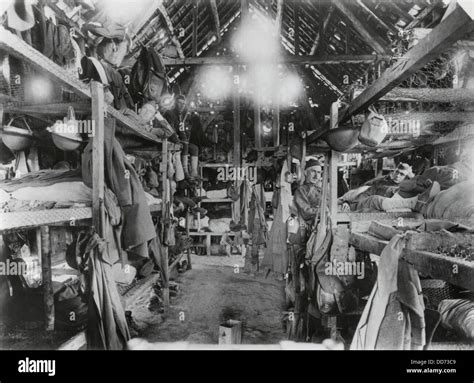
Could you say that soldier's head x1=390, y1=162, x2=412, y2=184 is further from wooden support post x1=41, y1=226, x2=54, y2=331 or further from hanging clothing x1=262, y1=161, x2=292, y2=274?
wooden support post x1=41, y1=226, x2=54, y2=331

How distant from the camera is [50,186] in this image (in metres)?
3.06

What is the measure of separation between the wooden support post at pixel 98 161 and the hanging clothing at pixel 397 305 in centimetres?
232

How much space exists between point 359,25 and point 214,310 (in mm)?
6707

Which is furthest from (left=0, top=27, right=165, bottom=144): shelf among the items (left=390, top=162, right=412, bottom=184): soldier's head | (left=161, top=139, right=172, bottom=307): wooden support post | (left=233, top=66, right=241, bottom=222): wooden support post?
(left=233, top=66, right=241, bottom=222): wooden support post

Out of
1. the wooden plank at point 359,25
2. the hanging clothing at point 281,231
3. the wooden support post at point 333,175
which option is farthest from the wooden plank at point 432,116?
the wooden plank at point 359,25

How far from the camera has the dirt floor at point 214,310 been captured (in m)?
4.69

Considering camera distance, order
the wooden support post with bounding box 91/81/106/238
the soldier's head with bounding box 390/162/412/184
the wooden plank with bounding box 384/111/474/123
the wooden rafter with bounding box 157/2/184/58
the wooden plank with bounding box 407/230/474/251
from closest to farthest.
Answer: the wooden plank with bounding box 407/230/474/251, the wooden support post with bounding box 91/81/106/238, the wooden plank with bounding box 384/111/474/123, the soldier's head with bounding box 390/162/412/184, the wooden rafter with bounding box 157/2/184/58

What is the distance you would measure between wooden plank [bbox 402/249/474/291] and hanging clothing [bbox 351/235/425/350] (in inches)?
3.9

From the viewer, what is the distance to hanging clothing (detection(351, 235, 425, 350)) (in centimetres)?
223

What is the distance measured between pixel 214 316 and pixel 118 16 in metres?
4.59

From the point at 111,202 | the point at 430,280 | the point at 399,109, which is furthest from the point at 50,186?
the point at 399,109

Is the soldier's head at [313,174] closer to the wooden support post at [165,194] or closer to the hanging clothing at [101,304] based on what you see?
the wooden support post at [165,194]
